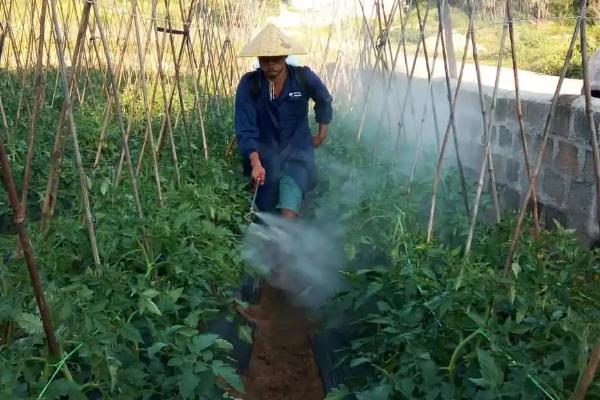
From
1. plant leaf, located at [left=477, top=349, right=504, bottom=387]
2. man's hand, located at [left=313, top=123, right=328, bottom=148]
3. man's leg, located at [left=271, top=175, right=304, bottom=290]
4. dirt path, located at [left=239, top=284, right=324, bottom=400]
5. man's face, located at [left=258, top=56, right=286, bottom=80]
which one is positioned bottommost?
dirt path, located at [left=239, top=284, right=324, bottom=400]

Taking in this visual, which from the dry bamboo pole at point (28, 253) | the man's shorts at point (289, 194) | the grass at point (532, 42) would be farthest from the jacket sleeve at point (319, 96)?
the grass at point (532, 42)

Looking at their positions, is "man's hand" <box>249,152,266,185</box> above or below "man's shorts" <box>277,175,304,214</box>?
above

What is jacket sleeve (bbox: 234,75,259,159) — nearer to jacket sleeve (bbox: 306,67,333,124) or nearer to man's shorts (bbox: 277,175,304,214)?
man's shorts (bbox: 277,175,304,214)

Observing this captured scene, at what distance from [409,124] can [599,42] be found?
958 centimetres

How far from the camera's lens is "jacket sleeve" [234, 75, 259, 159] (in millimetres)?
3707

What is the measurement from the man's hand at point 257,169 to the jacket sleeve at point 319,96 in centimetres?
60

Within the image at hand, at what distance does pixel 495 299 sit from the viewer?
200 cm

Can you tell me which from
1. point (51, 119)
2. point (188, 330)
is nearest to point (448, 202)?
point (188, 330)

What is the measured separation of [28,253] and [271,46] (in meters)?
2.40

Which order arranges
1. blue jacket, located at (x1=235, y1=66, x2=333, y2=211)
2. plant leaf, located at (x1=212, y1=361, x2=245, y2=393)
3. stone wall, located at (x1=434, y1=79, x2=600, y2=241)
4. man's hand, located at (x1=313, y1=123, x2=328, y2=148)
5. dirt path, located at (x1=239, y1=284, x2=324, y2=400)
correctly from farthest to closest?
man's hand, located at (x1=313, y1=123, x2=328, y2=148), blue jacket, located at (x1=235, y1=66, x2=333, y2=211), stone wall, located at (x1=434, y1=79, x2=600, y2=241), dirt path, located at (x1=239, y1=284, x2=324, y2=400), plant leaf, located at (x1=212, y1=361, x2=245, y2=393)

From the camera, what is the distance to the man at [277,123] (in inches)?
144

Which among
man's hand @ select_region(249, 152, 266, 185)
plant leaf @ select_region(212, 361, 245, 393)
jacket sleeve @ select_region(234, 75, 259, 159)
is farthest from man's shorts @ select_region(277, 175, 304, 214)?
plant leaf @ select_region(212, 361, 245, 393)

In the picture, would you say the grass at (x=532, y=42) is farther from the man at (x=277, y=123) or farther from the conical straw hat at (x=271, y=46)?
the conical straw hat at (x=271, y=46)

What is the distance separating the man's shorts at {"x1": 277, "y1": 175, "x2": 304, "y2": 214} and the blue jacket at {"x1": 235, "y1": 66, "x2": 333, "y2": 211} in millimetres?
45
